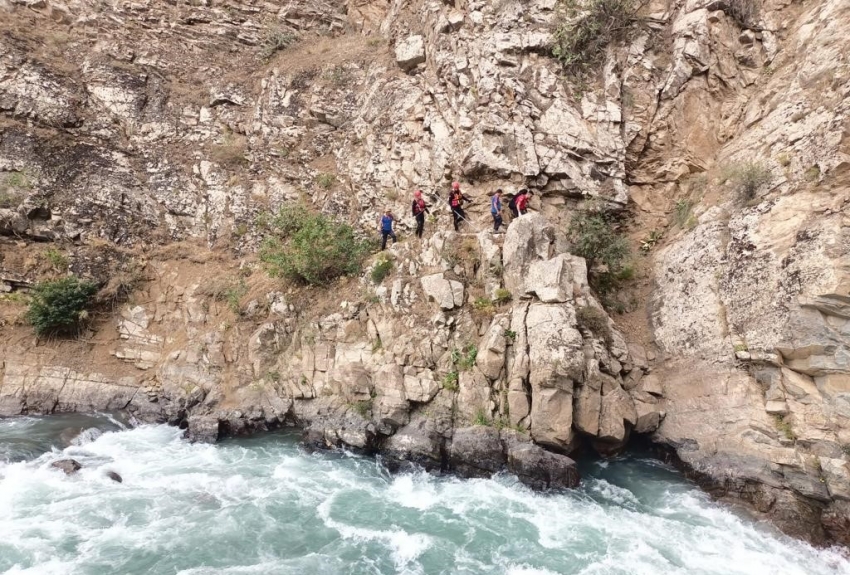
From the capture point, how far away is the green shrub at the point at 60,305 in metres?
14.1

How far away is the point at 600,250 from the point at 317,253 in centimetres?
855

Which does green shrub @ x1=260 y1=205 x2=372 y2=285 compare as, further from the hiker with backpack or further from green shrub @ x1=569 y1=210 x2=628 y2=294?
green shrub @ x1=569 y1=210 x2=628 y2=294

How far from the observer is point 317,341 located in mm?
13578

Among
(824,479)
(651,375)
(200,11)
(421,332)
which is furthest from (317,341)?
(200,11)

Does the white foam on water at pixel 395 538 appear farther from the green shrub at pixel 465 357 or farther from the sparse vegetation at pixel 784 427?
the sparse vegetation at pixel 784 427

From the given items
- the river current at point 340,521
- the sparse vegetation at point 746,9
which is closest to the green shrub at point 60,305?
the river current at point 340,521

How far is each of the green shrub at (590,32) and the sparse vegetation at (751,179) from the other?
20.4 ft

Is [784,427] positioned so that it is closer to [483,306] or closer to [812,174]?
[812,174]

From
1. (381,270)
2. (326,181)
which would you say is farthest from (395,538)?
(326,181)

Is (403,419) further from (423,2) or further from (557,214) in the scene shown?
(423,2)

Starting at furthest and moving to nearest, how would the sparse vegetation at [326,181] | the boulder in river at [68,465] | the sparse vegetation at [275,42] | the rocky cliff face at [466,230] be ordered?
1. the sparse vegetation at [275,42]
2. the sparse vegetation at [326,181]
3. the boulder in river at [68,465]
4. the rocky cliff face at [466,230]

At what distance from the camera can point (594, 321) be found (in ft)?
37.7

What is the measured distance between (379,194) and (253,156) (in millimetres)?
6263

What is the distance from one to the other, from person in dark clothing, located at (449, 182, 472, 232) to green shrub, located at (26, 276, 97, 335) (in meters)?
11.8
